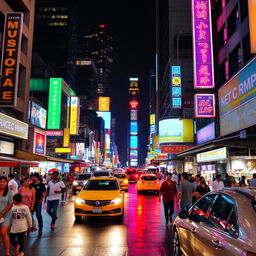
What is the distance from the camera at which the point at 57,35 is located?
88.1 meters

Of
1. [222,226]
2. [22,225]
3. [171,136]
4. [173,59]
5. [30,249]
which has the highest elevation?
[173,59]

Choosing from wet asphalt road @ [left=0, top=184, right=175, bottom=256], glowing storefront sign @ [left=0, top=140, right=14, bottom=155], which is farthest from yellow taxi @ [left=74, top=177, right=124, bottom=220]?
glowing storefront sign @ [left=0, top=140, right=14, bottom=155]

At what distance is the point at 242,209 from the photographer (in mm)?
3543

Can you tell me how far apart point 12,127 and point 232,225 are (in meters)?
23.0

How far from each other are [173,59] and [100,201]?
195 ft

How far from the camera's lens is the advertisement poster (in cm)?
3167

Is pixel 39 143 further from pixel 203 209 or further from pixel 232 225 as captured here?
pixel 232 225

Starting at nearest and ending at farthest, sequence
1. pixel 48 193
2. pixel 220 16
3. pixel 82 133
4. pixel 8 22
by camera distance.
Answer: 1. pixel 48 193
2. pixel 8 22
3. pixel 220 16
4. pixel 82 133

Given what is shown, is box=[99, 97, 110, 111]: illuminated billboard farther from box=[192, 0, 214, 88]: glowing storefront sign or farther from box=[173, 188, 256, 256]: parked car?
box=[173, 188, 256, 256]: parked car

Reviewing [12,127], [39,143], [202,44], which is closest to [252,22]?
[202,44]

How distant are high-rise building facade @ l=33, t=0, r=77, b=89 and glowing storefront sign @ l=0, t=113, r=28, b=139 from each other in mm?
58717

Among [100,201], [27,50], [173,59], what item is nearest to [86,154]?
[173,59]

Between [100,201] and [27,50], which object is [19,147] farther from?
[100,201]

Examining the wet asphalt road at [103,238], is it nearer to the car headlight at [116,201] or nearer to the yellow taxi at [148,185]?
the car headlight at [116,201]
